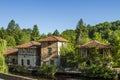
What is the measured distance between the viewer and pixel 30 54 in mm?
66188

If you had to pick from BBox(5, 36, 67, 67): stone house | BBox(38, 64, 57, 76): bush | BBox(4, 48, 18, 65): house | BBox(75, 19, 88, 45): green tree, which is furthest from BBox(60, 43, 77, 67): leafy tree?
BBox(75, 19, 88, 45): green tree

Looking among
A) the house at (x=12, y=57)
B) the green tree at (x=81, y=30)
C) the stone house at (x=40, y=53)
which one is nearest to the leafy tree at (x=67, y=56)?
the stone house at (x=40, y=53)

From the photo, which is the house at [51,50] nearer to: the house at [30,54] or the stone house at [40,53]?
the stone house at [40,53]

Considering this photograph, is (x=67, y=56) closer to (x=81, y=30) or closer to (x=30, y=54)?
(x=30, y=54)

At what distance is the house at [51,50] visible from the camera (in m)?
62.2

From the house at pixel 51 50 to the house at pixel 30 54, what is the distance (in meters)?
2.59

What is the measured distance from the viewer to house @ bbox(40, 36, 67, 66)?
62.2 meters

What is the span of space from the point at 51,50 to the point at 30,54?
6.39 metres

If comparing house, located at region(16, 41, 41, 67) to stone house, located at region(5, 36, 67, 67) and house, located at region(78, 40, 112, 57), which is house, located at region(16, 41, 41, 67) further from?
house, located at region(78, 40, 112, 57)

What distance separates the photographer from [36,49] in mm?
65562

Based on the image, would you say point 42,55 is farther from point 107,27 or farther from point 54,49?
point 107,27

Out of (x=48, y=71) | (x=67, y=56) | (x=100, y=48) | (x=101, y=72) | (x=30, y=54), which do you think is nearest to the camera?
(x=101, y=72)

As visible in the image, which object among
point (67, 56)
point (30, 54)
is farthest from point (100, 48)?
point (30, 54)

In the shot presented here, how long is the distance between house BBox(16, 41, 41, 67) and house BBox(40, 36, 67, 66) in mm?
2590
